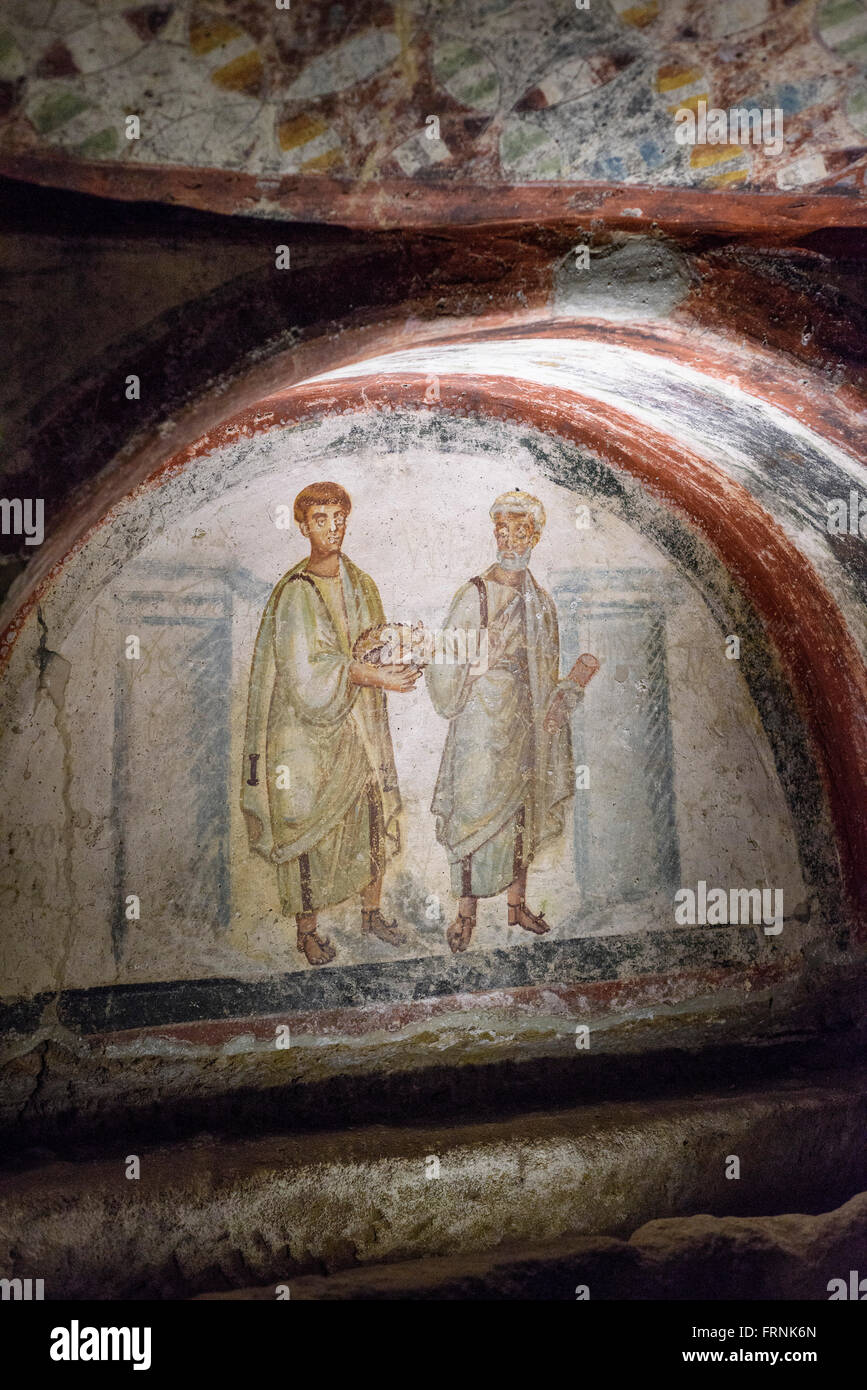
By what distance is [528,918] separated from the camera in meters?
4.28

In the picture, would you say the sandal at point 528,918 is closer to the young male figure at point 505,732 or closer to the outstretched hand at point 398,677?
the young male figure at point 505,732

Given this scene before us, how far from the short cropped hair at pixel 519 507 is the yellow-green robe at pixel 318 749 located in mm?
614

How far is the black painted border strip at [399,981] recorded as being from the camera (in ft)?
12.1

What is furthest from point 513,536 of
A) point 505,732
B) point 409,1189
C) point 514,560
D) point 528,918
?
point 409,1189

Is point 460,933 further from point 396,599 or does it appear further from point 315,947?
point 396,599

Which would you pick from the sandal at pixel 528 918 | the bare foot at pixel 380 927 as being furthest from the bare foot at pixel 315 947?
the sandal at pixel 528 918

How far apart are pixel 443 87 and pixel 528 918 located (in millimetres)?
2966

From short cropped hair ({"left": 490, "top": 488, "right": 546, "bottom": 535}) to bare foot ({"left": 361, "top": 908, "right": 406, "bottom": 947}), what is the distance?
1641mm

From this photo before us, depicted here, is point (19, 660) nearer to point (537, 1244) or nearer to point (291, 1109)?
point (291, 1109)

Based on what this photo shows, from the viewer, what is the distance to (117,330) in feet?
8.00

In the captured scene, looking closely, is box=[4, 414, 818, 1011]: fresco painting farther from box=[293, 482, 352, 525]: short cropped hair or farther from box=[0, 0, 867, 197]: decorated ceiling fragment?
box=[0, 0, 867, 197]: decorated ceiling fragment

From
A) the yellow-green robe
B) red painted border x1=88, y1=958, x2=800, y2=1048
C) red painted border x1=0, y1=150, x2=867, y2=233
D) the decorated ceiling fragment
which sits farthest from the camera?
the yellow-green robe

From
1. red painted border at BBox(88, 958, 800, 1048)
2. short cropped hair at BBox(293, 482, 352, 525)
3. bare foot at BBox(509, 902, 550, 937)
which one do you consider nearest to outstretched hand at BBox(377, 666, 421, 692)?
short cropped hair at BBox(293, 482, 352, 525)

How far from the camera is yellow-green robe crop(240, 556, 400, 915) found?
399cm
